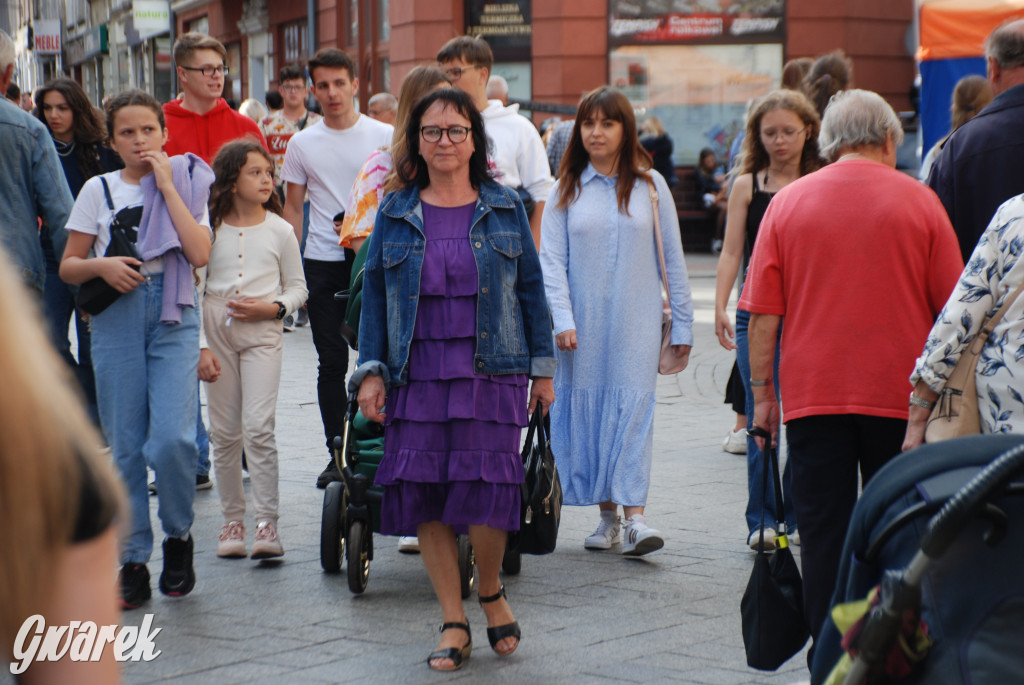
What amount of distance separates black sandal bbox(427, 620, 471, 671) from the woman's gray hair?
1978mm

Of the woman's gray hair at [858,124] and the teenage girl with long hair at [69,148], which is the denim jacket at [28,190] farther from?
the woman's gray hair at [858,124]

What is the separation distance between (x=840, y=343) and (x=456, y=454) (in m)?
1.30

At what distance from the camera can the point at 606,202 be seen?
5.91 meters

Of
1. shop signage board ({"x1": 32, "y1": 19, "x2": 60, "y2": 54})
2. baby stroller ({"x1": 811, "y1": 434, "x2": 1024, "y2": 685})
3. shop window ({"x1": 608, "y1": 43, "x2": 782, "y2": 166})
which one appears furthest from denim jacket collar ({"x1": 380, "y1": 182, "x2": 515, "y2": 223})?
shop signage board ({"x1": 32, "y1": 19, "x2": 60, "y2": 54})

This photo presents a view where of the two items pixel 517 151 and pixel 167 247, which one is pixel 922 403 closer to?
pixel 167 247

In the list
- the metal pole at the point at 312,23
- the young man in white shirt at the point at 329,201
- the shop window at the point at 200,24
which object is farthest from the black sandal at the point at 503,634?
the shop window at the point at 200,24

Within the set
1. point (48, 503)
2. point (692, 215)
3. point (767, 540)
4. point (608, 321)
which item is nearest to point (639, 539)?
point (767, 540)

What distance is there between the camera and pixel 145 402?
4.88m

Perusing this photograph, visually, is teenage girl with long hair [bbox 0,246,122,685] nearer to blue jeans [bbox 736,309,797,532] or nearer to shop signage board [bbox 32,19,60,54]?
blue jeans [bbox 736,309,797,532]

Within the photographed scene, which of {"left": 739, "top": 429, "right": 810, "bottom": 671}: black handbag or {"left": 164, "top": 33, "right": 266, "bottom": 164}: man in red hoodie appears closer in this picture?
{"left": 739, "top": 429, "right": 810, "bottom": 671}: black handbag

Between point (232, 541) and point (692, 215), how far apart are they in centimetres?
1730

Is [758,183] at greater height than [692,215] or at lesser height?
greater

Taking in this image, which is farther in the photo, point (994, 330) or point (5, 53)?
point (5, 53)

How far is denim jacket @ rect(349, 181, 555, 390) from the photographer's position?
14.5 ft
